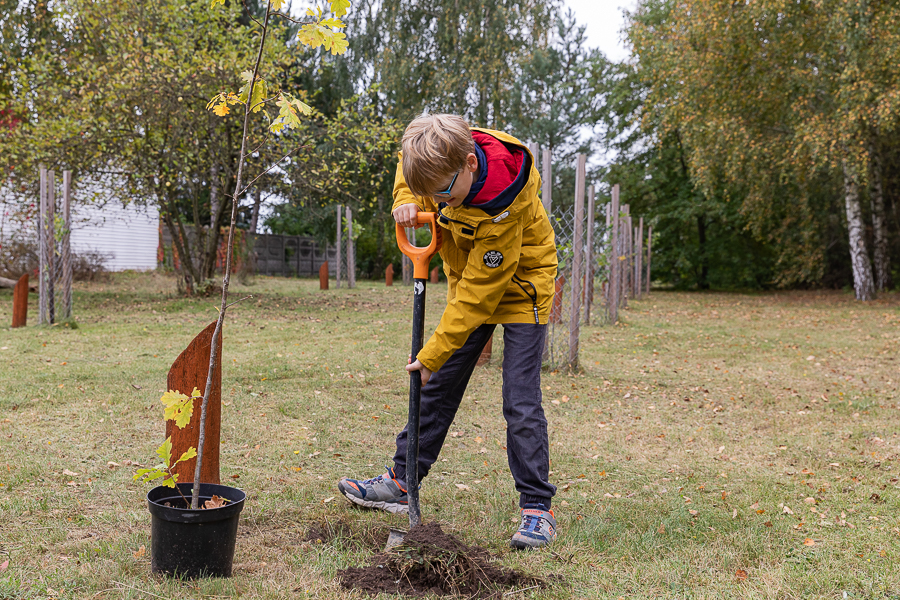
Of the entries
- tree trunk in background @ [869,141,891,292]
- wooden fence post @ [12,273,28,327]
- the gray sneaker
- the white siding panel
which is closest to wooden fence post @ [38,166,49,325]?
wooden fence post @ [12,273,28,327]

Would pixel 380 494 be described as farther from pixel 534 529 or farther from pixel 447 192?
pixel 447 192

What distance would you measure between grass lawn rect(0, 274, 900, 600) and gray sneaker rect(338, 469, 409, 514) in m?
0.05

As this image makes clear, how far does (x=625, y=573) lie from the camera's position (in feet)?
7.97

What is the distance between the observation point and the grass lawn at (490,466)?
238cm

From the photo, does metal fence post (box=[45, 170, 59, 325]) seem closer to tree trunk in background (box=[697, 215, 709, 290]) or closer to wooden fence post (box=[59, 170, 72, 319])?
wooden fence post (box=[59, 170, 72, 319])

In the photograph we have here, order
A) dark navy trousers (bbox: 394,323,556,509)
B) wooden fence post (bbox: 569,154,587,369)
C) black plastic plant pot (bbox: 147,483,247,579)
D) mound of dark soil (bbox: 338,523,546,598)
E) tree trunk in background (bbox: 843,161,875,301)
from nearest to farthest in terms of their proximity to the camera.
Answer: black plastic plant pot (bbox: 147,483,247,579), mound of dark soil (bbox: 338,523,546,598), dark navy trousers (bbox: 394,323,556,509), wooden fence post (bbox: 569,154,587,369), tree trunk in background (bbox: 843,161,875,301)

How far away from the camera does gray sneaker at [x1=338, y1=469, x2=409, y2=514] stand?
2.93 m

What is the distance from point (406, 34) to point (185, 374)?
61.6 feet

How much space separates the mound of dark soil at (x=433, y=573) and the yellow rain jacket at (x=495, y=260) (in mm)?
658

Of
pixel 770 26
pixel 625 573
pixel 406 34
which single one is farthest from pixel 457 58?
pixel 625 573

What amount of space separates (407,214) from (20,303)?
8.14m

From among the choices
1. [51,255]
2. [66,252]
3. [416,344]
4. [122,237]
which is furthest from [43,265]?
[122,237]

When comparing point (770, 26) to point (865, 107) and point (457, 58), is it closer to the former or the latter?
point (865, 107)

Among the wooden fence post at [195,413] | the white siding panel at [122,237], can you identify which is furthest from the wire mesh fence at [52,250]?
the white siding panel at [122,237]
